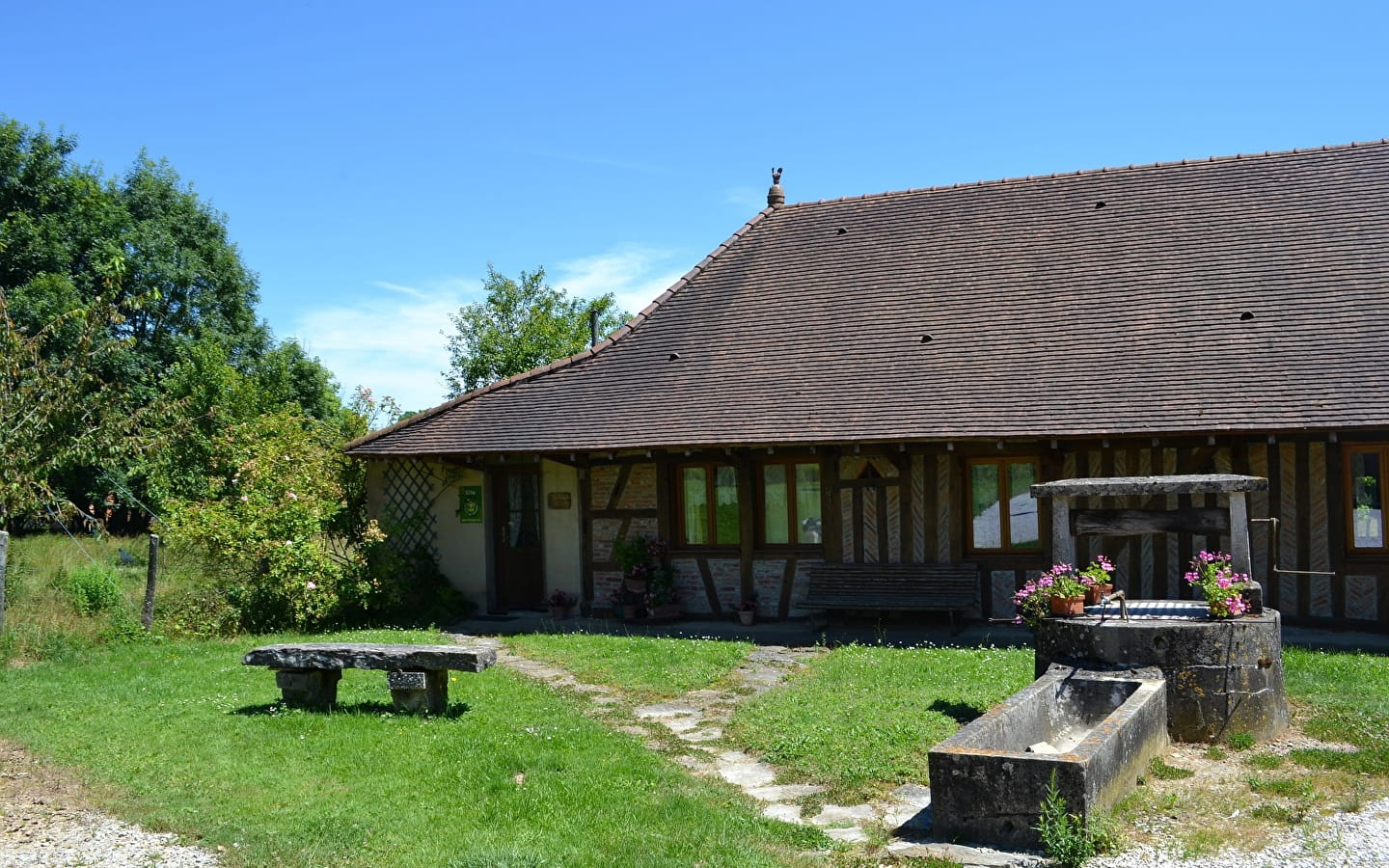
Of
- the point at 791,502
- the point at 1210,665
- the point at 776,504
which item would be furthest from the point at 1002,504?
the point at 1210,665

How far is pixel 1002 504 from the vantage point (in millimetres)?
13164

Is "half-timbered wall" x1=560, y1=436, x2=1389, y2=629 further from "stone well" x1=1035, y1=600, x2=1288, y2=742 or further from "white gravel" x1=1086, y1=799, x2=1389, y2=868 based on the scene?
"white gravel" x1=1086, y1=799, x2=1389, y2=868

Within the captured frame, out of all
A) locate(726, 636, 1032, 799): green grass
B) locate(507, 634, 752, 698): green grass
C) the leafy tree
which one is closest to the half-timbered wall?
locate(507, 634, 752, 698): green grass

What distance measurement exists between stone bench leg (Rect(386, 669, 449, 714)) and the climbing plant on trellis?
7240mm

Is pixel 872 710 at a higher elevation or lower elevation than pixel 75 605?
lower

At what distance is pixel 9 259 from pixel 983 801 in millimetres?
25379

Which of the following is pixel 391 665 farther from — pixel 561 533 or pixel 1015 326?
pixel 1015 326

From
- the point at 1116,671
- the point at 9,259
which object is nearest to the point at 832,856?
the point at 1116,671

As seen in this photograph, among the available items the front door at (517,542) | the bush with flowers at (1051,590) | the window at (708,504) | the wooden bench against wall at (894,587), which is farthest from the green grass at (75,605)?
the bush with flowers at (1051,590)

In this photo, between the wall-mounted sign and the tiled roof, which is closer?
the tiled roof

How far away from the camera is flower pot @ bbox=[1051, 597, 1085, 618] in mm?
8305

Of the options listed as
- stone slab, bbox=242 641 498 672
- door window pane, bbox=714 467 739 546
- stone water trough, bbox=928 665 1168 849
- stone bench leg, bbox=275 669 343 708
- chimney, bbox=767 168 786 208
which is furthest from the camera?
chimney, bbox=767 168 786 208

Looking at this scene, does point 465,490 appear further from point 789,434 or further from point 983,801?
point 983,801

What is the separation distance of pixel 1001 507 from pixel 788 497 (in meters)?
2.57
